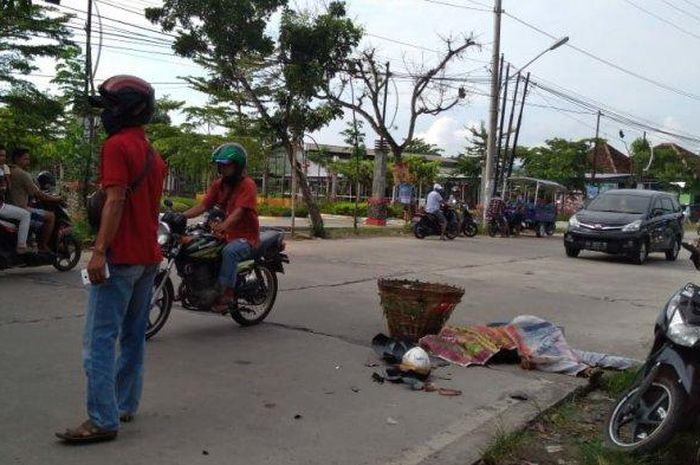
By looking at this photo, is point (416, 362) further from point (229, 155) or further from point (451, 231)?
point (451, 231)

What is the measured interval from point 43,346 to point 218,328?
1.62 metres

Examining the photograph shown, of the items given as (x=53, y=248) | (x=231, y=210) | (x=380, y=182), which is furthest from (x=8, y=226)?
(x=380, y=182)

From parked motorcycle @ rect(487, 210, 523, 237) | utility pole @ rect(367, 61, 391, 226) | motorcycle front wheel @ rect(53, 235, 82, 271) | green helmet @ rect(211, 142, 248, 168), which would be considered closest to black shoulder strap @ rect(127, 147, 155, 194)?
green helmet @ rect(211, 142, 248, 168)

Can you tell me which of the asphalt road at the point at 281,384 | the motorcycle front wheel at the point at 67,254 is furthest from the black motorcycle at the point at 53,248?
the asphalt road at the point at 281,384

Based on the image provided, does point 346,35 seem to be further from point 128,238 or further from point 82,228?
point 128,238

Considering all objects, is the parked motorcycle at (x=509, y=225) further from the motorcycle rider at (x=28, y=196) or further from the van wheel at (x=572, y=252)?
the motorcycle rider at (x=28, y=196)

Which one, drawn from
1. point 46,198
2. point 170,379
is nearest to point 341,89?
point 46,198

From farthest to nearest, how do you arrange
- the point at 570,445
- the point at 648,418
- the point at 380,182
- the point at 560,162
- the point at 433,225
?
the point at 560,162
the point at 380,182
the point at 433,225
the point at 570,445
the point at 648,418

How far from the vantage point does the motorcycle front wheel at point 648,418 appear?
362 cm

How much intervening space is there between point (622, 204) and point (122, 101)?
15.3m

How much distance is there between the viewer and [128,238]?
3.76 m

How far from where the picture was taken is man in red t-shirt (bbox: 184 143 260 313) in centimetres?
630

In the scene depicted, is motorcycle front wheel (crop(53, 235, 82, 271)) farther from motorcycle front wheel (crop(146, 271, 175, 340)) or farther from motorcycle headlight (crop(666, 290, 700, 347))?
motorcycle headlight (crop(666, 290, 700, 347))

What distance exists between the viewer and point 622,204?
1698 cm
